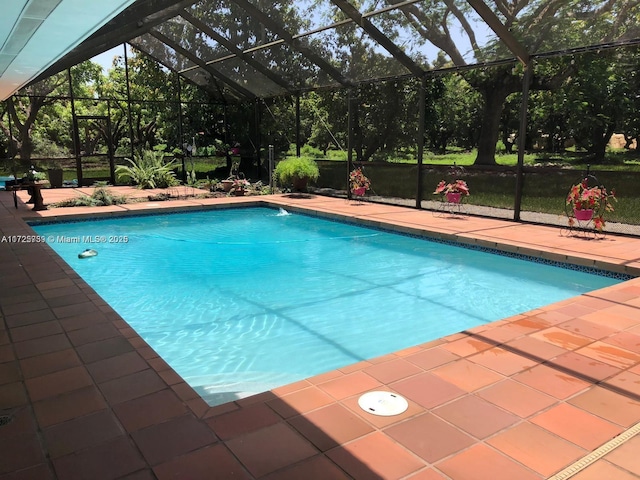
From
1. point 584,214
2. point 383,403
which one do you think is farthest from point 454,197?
point 383,403

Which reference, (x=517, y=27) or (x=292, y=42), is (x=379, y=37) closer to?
(x=292, y=42)

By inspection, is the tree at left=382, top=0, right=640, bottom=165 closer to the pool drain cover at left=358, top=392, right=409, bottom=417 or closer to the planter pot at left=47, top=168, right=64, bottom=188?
the pool drain cover at left=358, top=392, right=409, bottom=417

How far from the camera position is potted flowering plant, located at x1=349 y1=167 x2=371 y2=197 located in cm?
988

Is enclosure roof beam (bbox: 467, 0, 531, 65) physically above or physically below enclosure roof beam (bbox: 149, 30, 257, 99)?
below

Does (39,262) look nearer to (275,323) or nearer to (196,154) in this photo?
(275,323)

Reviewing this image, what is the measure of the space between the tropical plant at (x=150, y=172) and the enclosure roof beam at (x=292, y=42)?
4.88m

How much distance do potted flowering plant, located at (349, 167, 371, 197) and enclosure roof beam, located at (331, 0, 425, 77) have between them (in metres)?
2.30

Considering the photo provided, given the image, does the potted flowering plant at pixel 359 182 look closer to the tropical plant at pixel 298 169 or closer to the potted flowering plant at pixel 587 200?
the tropical plant at pixel 298 169

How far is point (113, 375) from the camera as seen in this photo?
8.39ft

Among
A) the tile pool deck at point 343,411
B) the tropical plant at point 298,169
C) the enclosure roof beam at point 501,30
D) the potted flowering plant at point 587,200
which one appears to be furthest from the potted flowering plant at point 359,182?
the tile pool deck at point 343,411

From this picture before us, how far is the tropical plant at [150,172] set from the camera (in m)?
12.4

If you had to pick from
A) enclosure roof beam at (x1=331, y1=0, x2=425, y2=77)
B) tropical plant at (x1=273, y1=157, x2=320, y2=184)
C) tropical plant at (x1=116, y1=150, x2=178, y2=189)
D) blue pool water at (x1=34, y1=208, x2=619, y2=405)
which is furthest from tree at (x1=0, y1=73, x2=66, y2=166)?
enclosure roof beam at (x1=331, y1=0, x2=425, y2=77)

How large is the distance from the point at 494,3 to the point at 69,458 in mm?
6956

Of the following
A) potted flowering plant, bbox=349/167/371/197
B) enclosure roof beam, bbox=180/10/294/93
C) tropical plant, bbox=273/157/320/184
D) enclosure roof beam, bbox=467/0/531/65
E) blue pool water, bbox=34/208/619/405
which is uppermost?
enclosure roof beam, bbox=180/10/294/93
